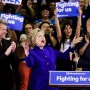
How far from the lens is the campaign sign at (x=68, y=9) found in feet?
16.8

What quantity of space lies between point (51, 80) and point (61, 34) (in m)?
1.90

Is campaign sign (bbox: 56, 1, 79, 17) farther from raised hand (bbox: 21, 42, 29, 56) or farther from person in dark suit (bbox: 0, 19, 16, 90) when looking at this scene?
person in dark suit (bbox: 0, 19, 16, 90)

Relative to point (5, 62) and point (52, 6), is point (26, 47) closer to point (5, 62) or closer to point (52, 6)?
point (5, 62)

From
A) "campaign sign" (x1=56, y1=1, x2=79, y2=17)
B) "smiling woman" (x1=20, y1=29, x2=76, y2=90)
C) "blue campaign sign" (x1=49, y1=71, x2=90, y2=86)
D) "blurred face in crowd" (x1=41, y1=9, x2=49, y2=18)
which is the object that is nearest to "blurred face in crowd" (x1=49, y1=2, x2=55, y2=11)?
"blurred face in crowd" (x1=41, y1=9, x2=49, y2=18)

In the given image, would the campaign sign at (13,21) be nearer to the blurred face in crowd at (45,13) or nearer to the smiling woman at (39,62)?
the smiling woman at (39,62)

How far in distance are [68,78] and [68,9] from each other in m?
2.08

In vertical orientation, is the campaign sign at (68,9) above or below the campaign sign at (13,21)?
above

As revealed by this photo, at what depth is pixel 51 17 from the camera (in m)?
6.27

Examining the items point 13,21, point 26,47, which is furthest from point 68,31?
point 26,47

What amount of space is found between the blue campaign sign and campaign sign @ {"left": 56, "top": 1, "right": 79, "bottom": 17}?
6.42 feet

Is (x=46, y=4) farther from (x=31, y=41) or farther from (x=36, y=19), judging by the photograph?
(x=31, y=41)

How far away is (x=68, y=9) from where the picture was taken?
16.9 ft

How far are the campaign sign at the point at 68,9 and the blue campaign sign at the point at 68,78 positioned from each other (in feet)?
6.42

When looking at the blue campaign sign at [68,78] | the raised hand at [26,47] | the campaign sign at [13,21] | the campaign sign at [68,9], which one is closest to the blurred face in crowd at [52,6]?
the campaign sign at [68,9]
